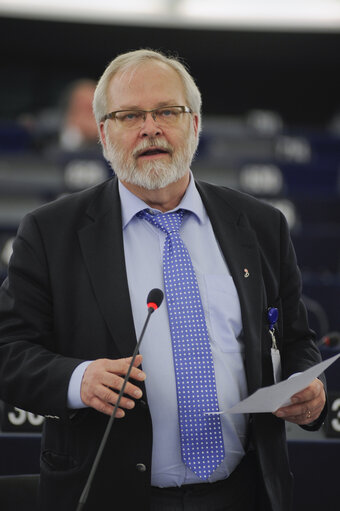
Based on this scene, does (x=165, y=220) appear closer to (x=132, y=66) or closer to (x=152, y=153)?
(x=152, y=153)

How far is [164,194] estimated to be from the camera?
1.79 metres

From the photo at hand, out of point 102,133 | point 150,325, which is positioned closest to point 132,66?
point 102,133

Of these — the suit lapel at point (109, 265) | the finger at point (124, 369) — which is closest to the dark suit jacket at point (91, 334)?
the suit lapel at point (109, 265)

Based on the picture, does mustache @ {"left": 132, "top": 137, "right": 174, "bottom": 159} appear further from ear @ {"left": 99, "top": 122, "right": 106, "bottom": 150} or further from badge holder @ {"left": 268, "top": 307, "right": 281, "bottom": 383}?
badge holder @ {"left": 268, "top": 307, "right": 281, "bottom": 383}

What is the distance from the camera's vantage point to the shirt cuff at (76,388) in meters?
1.49

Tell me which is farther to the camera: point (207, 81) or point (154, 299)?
point (207, 81)

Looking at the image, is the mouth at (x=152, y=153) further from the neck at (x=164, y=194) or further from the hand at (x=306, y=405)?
the hand at (x=306, y=405)

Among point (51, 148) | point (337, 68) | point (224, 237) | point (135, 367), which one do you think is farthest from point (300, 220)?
point (337, 68)

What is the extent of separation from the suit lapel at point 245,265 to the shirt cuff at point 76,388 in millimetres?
386

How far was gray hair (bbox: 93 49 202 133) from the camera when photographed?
178 cm

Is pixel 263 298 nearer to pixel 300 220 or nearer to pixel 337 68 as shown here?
pixel 300 220

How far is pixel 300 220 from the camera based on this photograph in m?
4.74

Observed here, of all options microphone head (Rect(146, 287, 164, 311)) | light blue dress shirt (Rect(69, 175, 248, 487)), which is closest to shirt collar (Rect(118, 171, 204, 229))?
light blue dress shirt (Rect(69, 175, 248, 487))

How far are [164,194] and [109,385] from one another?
558 millimetres
